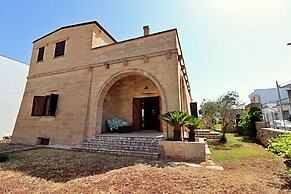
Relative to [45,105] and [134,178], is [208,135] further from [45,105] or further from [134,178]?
[45,105]

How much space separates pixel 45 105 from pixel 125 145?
23.4ft

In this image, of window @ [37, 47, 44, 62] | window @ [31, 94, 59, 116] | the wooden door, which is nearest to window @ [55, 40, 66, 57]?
window @ [37, 47, 44, 62]

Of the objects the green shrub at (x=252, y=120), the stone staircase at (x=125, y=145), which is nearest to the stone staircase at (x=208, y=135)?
Result: the green shrub at (x=252, y=120)

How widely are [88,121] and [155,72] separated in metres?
4.90

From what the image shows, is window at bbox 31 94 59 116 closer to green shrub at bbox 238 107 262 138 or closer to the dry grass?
the dry grass

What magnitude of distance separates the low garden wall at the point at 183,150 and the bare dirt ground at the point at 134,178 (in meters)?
0.96

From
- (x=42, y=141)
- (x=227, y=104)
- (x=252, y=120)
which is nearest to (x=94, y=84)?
(x=42, y=141)

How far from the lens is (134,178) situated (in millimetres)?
4160

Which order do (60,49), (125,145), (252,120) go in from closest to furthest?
(125,145)
(60,49)
(252,120)

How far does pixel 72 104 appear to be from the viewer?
1005cm

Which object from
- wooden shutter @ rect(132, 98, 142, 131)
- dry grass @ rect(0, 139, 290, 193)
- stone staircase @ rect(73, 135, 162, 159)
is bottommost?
dry grass @ rect(0, 139, 290, 193)

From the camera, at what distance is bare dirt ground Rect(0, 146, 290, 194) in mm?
3561

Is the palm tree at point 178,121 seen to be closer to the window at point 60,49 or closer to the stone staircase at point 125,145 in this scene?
the stone staircase at point 125,145

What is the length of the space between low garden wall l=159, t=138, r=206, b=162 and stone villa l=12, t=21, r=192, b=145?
100 centimetres
